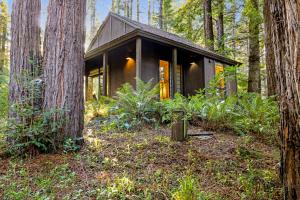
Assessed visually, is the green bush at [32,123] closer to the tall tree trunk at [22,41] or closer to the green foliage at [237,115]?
the tall tree trunk at [22,41]

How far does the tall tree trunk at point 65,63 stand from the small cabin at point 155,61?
5794 mm

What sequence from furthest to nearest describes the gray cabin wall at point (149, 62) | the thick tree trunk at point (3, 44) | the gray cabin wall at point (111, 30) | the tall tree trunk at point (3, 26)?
the thick tree trunk at point (3, 44) < the tall tree trunk at point (3, 26) < the gray cabin wall at point (111, 30) < the gray cabin wall at point (149, 62)

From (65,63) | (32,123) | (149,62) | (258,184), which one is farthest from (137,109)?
(149,62)

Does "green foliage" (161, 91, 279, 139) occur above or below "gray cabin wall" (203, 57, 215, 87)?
below

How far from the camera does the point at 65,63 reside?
3.35 m

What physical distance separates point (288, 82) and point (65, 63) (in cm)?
284

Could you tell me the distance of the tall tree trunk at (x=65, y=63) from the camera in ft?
10.8

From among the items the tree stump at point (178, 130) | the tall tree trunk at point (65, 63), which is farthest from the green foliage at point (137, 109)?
the tall tree trunk at point (65, 63)

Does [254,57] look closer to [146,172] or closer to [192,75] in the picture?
[192,75]

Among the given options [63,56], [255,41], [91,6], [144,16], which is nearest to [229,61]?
[255,41]

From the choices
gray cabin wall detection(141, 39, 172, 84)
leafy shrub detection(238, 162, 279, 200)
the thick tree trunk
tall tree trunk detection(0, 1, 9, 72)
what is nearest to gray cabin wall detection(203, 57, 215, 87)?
gray cabin wall detection(141, 39, 172, 84)

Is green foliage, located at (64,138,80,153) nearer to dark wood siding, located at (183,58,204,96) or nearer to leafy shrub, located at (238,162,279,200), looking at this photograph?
leafy shrub, located at (238,162,279,200)

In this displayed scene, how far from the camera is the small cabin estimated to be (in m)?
10.1

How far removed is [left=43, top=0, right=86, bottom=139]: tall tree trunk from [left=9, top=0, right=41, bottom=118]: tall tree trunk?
0.74ft
